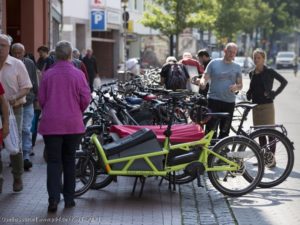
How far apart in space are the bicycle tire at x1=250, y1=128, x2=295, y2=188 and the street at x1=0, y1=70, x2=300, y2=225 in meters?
0.13

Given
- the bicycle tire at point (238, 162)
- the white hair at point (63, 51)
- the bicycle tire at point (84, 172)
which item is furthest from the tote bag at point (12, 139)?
the bicycle tire at point (238, 162)

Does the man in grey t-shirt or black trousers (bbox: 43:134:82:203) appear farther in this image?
the man in grey t-shirt

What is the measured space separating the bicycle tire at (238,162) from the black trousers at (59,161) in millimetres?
1744

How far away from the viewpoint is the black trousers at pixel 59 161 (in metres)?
7.94

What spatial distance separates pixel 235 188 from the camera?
30.0ft

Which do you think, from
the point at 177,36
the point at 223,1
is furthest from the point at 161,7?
the point at 223,1

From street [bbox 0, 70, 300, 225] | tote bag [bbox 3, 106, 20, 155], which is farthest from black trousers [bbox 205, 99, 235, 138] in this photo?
tote bag [bbox 3, 106, 20, 155]

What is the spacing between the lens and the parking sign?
40.3m

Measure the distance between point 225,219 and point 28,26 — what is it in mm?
13187

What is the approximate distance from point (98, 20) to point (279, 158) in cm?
3136

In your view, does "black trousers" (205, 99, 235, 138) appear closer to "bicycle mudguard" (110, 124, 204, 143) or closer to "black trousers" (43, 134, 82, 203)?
"bicycle mudguard" (110, 124, 204, 143)

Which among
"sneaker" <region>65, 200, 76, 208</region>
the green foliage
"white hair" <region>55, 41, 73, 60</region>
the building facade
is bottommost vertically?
"sneaker" <region>65, 200, 76, 208</region>

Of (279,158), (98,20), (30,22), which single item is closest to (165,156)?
(279,158)

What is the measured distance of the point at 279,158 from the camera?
396 inches
